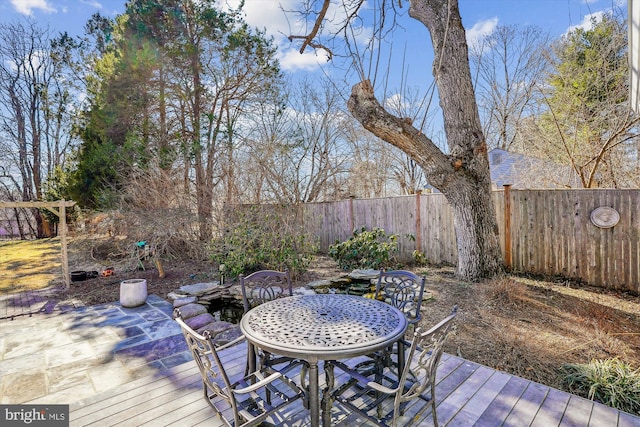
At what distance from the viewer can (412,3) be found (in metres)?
5.15

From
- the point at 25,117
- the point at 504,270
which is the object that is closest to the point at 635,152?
the point at 504,270

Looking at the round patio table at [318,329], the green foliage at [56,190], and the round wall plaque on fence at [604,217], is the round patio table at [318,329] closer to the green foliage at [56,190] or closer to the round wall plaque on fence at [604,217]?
the round wall plaque on fence at [604,217]

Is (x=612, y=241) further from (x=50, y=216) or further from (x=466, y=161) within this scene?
(x=50, y=216)

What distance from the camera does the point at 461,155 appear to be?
475 cm

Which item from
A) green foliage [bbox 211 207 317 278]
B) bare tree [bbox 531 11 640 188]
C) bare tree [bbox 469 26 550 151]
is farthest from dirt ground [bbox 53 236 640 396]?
bare tree [bbox 469 26 550 151]

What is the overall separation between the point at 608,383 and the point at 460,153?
10.6ft

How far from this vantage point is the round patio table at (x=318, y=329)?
1.70 m

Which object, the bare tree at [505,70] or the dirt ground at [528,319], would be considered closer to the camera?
the dirt ground at [528,319]

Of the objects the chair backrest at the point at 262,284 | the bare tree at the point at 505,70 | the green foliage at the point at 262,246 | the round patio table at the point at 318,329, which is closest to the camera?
the round patio table at the point at 318,329

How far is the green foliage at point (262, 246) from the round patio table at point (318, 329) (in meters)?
2.81

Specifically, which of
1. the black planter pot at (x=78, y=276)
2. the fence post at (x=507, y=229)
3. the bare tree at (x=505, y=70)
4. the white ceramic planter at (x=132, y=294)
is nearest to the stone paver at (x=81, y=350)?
the white ceramic planter at (x=132, y=294)

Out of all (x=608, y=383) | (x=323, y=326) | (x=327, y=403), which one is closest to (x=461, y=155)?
(x=608, y=383)

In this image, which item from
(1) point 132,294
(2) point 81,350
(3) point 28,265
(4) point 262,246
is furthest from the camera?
(3) point 28,265

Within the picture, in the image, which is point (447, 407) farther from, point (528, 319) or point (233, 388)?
point (528, 319)
